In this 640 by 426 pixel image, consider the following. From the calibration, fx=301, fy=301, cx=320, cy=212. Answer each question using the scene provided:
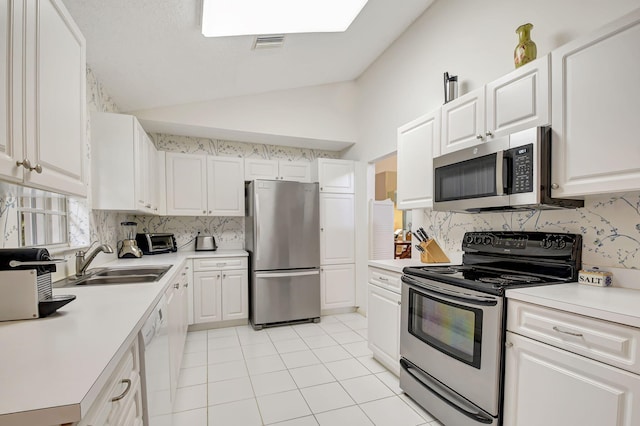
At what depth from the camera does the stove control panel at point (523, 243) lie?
5.42ft

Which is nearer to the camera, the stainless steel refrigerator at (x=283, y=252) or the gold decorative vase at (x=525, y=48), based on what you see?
the gold decorative vase at (x=525, y=48)

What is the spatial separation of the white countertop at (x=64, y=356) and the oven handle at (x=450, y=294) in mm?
1519

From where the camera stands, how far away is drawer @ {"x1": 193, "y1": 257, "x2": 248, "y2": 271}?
11.0 feet

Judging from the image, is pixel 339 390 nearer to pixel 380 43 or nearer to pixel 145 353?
pixel 145 353

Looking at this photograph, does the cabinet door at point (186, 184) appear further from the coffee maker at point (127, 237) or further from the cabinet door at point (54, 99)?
the cabinet door at point (54, 99)

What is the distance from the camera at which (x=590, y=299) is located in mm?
1249

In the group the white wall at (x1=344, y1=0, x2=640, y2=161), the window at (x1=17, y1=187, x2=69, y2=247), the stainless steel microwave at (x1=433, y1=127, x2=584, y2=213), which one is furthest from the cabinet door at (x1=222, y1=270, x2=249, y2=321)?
the stainless steel microwave at (x1=433, y1=127, x2=584, y2=213)

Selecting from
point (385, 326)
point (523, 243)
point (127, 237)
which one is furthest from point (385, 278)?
point (127, 237)

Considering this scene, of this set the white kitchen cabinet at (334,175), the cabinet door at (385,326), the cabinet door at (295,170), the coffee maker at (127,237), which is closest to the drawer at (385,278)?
the cabinet door at (385,326)

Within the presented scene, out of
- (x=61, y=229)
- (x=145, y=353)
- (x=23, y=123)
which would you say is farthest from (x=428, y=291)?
(x=61, y=229)

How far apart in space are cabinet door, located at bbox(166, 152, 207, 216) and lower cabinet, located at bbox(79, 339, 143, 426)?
8.77ft

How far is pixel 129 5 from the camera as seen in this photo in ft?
5.63

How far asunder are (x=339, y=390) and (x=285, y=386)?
403 millimetres

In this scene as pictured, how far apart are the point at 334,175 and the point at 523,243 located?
2374 millimetres
